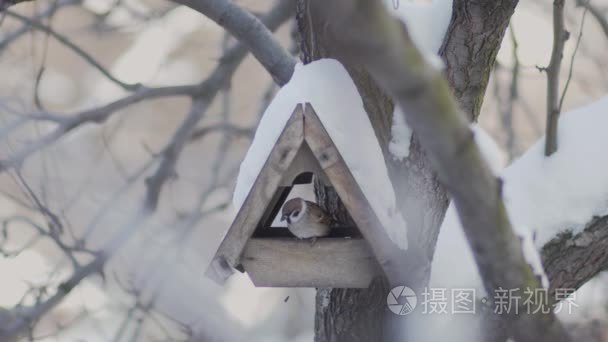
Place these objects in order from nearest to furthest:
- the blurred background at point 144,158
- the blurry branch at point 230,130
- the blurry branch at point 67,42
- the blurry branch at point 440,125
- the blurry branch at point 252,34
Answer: the blurry branch at point 440,125, the blurry branch at point 252,34, the blurry branch at point 67,42, the blurred background at point 144,158, the blurry branch at point 230,130

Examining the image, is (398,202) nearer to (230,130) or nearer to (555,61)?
(555,61)

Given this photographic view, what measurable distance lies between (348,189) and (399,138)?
28cm

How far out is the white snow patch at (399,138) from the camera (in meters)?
1.99

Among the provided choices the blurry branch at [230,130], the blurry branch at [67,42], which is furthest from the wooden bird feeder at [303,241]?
the blurry branch at [230,130]

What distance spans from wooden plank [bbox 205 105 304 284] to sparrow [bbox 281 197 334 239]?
0.11m

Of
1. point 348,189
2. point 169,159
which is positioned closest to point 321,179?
point 348,189

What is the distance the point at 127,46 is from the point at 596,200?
5479mm

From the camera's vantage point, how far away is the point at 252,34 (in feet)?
8.44

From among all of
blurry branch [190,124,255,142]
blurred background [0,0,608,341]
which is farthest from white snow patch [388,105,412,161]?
blurry branch [190,124,255,142]

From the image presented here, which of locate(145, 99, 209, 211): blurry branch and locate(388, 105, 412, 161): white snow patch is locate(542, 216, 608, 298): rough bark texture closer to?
locate(388, 105, 412, 161): white snow patch

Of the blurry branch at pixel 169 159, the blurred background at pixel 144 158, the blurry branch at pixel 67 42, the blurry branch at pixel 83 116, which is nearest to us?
the blurry branch at pixel 67 42

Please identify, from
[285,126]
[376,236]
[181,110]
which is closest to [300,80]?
[285,126]

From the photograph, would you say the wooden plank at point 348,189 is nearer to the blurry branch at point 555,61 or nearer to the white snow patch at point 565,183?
the white snow patch at point 565,183

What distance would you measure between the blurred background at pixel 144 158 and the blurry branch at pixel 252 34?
649 millimetres
